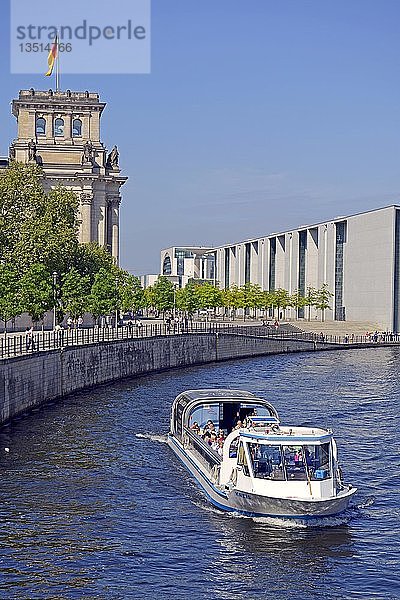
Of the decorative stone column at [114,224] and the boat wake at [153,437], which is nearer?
the boat wake at [153,437]

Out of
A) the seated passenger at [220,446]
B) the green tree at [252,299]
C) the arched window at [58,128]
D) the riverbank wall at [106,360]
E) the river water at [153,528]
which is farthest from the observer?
the green tree at [252,299]

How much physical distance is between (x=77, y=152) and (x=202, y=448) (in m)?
111

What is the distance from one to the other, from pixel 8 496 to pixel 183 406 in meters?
16.2

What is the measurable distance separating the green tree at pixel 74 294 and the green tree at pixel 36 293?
5244 mm

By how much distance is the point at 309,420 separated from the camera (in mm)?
65812

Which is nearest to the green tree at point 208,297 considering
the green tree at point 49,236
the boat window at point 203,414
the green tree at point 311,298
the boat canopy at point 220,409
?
the green tree at point 311,298

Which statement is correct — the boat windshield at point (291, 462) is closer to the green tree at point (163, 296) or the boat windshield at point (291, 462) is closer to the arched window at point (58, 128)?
the green tree at point (163, 296)

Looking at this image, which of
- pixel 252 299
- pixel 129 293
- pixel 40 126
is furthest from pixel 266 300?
pixel 40 126

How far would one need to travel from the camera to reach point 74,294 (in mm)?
99500

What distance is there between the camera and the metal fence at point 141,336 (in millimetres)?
71438

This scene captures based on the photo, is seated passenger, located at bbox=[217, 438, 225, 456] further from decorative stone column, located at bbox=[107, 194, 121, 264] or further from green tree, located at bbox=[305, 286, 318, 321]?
green tree, located at bbox=[305, 286, 318, 321]

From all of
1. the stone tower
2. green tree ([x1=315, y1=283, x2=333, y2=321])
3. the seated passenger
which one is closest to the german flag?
the stone tower

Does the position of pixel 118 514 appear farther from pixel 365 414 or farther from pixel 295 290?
pixel 295 290

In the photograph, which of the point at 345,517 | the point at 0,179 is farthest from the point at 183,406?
the point at 0,179
